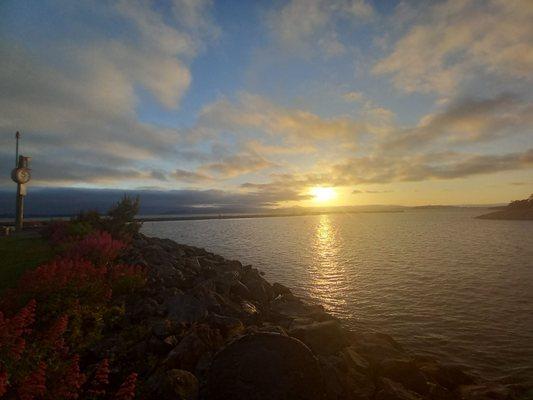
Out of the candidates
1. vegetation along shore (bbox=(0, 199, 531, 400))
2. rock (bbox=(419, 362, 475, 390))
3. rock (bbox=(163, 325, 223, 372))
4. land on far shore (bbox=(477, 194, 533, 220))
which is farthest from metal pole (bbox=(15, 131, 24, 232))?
land on far shore (bbox=(477, 194, 533, 220))

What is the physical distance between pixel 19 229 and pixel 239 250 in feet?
89.1

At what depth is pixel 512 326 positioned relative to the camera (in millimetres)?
15609

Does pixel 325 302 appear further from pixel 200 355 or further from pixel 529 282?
pixel 529 282

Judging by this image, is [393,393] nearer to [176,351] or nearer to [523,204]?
[176,351]

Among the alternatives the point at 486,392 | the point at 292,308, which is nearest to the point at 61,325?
the point at 292,308

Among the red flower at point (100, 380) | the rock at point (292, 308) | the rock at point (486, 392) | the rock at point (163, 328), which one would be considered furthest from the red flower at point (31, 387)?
the rock at point (292, 308)

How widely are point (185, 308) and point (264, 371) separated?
18.5 ft

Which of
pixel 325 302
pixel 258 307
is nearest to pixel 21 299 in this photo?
pixel 258 307

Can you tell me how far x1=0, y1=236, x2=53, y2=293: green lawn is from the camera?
566 inches

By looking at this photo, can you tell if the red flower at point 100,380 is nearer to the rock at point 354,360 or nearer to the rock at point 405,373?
the rock at point 354,360

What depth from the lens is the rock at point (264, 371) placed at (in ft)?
23.6

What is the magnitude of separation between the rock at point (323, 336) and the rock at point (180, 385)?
485 centimetres

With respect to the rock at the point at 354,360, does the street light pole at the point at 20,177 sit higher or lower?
higher

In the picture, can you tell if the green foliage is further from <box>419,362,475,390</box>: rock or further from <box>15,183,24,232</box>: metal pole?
<box>419,362,475,390</box>: rock
